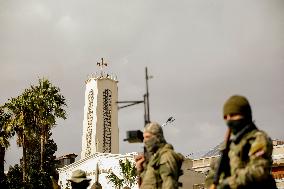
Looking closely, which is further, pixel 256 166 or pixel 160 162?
pixel 160 162

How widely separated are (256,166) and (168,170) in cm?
174

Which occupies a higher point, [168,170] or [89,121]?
[89,121]

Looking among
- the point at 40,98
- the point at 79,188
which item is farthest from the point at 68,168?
the point at 79,188

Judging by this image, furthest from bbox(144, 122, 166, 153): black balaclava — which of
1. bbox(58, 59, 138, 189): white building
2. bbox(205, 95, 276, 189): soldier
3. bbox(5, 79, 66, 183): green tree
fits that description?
bbox(58, 59, 138, 189): white building

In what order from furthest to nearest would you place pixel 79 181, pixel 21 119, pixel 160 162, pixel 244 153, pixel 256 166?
pixel 21 119 → pixel 79 181 → pixel 160 162 → pixel 244 153 → pixel 256 166

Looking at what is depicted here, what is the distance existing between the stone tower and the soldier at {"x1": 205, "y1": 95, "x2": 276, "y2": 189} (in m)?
77.8

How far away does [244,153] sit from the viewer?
393 cm

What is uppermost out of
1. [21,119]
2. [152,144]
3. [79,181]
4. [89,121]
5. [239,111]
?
[89,121]

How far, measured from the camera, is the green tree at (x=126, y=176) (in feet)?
153

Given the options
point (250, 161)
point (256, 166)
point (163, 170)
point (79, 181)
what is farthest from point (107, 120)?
point (256, 166)

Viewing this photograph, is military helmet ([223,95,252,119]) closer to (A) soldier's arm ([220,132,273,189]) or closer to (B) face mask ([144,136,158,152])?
(A) soldier's arm ([220,132,273,189])

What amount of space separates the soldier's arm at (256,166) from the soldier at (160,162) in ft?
4.66

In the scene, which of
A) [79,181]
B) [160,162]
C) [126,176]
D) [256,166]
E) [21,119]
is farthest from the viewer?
[126,176]

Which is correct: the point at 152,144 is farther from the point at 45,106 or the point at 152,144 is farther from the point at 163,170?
the point at 45,106
